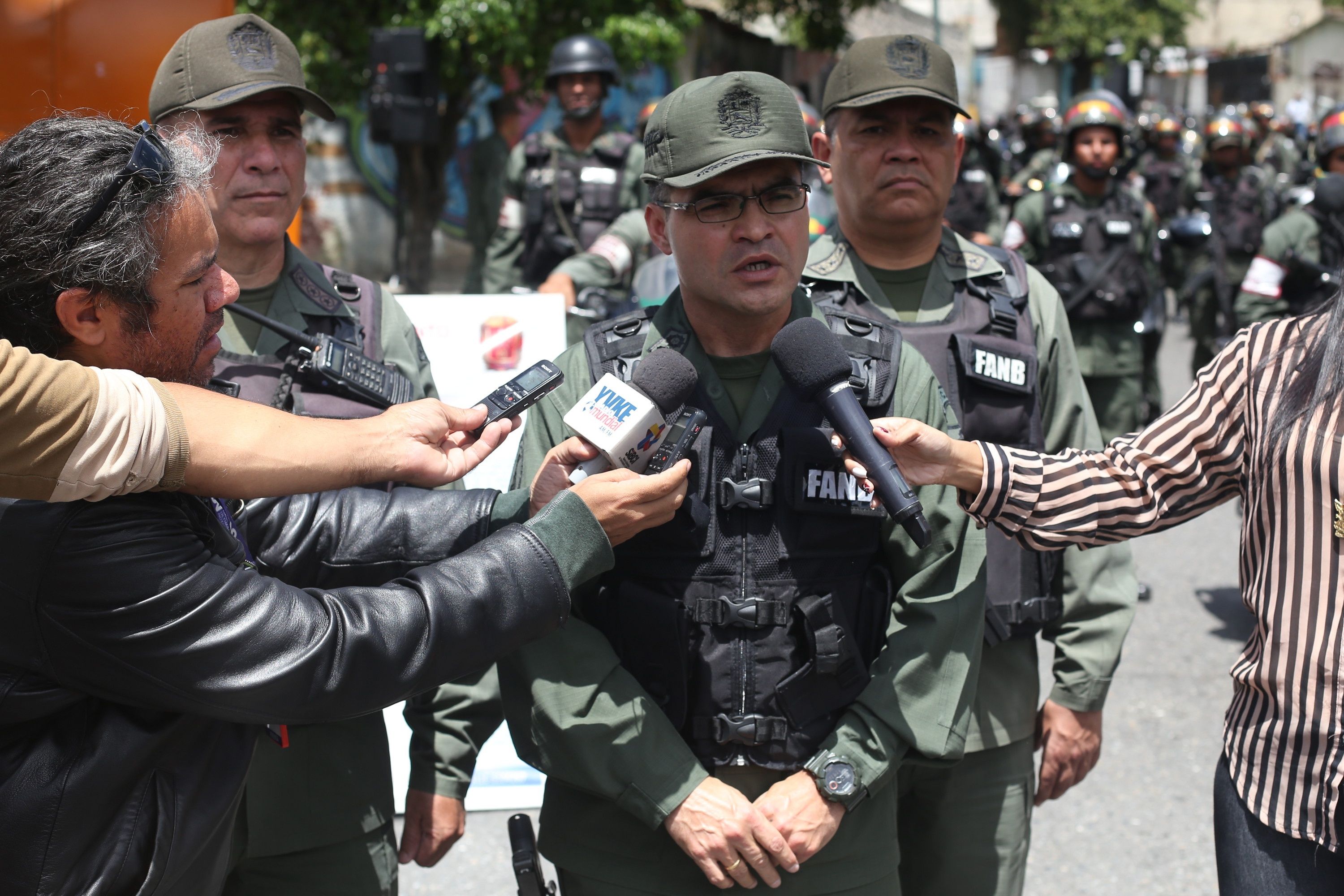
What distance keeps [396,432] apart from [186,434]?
39 cm

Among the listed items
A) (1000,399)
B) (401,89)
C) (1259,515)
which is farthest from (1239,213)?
(1259,515)

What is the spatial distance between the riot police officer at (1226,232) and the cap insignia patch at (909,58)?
464cm

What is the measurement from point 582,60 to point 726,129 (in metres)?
5.61

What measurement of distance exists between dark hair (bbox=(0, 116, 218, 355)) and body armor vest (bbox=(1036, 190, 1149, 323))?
6138 millimetres

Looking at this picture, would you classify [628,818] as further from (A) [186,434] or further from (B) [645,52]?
(B) [645,52]

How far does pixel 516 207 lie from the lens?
7711 mm

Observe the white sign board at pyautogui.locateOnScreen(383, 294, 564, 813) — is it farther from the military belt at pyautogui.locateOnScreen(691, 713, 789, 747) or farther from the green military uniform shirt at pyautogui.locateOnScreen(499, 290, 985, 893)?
the military belt at pyautogui.locateOnScreen(691, 713, 789, 747)

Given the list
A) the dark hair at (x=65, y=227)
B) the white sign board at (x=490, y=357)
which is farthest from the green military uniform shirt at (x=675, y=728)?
the white sign board at (x=490, y=357)

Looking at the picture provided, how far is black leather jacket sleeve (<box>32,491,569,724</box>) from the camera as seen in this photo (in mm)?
1711

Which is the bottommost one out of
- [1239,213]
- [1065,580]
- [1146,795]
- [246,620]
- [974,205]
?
[1146,795]

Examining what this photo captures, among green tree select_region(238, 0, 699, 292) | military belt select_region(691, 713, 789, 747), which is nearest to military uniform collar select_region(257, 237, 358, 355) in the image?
military belt select_region(691, 713, 789, 747)

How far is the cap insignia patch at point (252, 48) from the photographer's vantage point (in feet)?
9.82

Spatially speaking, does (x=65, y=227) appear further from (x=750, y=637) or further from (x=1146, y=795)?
(x=1146, y=795)

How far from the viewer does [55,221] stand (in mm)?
1769
